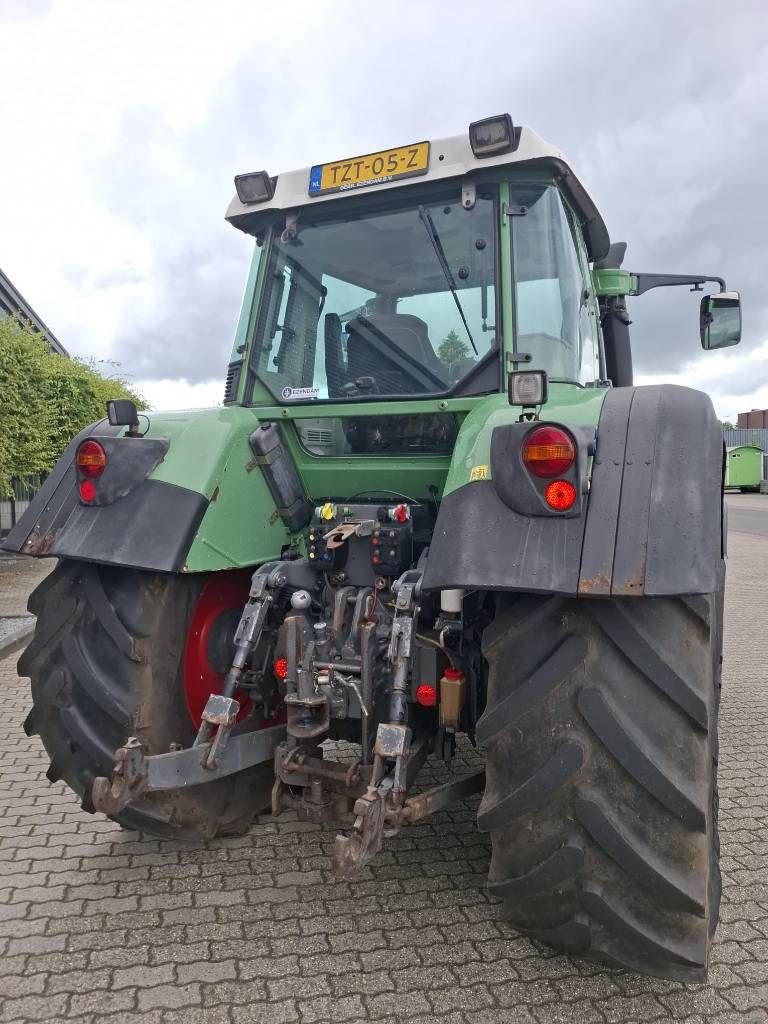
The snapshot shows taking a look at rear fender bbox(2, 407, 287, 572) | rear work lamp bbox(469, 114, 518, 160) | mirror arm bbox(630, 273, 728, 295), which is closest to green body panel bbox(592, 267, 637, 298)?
mirror arm bbox(630, 273, 728, 295)

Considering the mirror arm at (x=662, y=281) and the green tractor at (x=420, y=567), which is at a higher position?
the mirror arm at (x=662, y=281)

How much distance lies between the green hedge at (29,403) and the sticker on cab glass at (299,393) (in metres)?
8.52

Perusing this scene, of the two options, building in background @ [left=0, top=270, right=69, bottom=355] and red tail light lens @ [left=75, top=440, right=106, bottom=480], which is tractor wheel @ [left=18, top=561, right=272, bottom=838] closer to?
red tail light lens @ [left=75, top=440, right=106, bottom=480]

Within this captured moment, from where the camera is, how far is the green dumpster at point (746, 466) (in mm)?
35594

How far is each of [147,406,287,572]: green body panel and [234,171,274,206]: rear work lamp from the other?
98cm

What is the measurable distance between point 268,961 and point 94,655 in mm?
1179

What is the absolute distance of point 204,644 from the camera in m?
3.05

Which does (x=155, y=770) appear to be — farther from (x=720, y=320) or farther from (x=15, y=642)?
(x=15, y=642)

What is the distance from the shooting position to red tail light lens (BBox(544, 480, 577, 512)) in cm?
216

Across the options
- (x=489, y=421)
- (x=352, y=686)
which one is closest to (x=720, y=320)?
(x=489, y=421)

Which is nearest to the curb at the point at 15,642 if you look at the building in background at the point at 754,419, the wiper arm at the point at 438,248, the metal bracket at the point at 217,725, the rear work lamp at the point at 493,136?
the metal bracket at the point at 217,725

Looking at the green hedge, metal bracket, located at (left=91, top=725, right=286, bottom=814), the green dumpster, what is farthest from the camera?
the green dumpster

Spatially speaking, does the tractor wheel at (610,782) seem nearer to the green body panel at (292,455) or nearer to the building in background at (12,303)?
the green body panel at (292,455)

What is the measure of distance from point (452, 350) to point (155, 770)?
1875 millimetres
